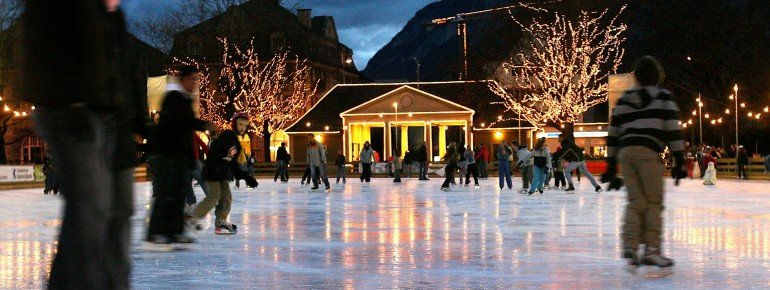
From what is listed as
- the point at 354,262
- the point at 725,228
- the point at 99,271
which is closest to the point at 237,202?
the point at 725,228

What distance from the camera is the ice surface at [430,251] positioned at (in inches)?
287

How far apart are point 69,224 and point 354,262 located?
5.45 m

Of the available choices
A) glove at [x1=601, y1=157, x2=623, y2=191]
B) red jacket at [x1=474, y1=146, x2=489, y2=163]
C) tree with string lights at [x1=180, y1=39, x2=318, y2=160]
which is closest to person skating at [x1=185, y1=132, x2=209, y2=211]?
glove at [x1=601, y1=157, x2=623, y2=191]

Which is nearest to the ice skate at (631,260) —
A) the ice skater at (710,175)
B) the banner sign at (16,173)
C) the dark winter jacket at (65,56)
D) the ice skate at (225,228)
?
the dark winter jacket at (65,56)

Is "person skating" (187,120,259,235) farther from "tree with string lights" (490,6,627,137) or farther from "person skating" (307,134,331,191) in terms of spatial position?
"tree with string lights" (490,6,627,137)

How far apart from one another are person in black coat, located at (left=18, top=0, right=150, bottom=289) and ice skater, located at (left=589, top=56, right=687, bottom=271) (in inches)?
201

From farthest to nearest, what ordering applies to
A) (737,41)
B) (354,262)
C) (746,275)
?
1. (737,41)
2. (354,262)
3. (746,275)

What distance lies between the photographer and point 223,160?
11758 mm

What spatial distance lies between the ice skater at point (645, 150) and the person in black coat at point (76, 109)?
201 inches

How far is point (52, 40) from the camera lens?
3209 millimetres

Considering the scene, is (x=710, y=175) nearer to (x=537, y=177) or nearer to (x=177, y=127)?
(x=537, y=177)

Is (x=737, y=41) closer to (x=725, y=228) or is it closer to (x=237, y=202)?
(x=237, y=202)

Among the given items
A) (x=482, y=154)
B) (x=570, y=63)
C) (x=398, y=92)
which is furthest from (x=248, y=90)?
(x=482, y=154)

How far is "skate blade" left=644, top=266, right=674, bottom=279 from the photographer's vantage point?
736 cm
